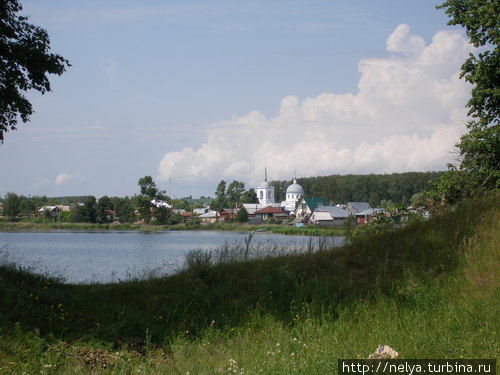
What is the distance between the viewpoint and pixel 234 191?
521ft

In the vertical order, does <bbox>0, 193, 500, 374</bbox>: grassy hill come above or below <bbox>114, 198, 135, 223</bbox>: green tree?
below

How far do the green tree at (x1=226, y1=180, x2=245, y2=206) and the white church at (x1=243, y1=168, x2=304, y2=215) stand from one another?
4214 millimetres

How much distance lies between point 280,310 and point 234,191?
490 ft

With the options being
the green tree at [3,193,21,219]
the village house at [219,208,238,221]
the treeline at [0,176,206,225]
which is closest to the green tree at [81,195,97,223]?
the treeline at [0,176,206,225]

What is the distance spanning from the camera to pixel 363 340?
737 centimetres

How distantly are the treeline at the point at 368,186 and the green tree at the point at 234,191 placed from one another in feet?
83.5

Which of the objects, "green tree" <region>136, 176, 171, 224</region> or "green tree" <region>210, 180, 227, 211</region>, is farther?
"green tree" <region>210, 180, 227, 211</region>

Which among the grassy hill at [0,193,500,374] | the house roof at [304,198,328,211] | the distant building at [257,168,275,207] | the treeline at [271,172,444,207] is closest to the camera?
the grassy hill at [0,193,500,374]

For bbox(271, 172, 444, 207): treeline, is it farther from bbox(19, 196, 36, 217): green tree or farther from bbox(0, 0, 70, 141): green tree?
bbox(0, 0, 70, 141): green tree

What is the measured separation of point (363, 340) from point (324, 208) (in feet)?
357

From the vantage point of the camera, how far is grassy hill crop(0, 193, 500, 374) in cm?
699

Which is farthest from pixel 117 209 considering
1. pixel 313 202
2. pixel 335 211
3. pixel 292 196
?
pixel 292 196

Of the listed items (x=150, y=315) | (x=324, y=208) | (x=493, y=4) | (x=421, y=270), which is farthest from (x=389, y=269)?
(x=324, y=208)

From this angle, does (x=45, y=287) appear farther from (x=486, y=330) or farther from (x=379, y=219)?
(x=379, y=219)
